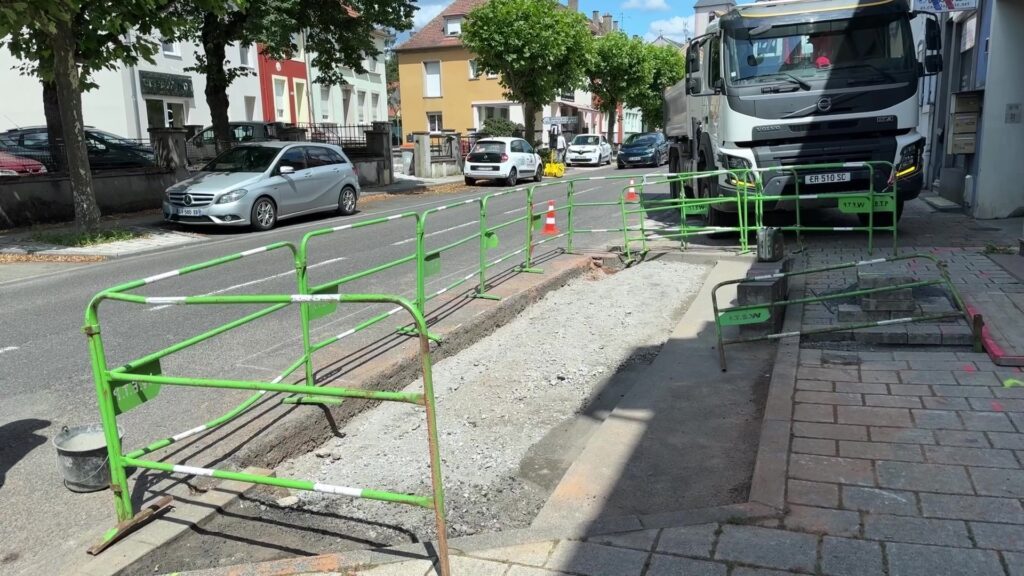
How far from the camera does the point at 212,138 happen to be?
76.9 feet

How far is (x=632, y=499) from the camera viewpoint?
3.82 metres

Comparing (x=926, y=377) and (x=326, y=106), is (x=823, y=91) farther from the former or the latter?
(x=326, y=106)

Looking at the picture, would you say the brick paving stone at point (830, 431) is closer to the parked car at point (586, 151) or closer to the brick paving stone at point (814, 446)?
the brick paving stone at point (814, 446)

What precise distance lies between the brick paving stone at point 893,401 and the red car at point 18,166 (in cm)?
1725

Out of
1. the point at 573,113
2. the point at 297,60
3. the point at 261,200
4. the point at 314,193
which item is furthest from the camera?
the point at 573,113

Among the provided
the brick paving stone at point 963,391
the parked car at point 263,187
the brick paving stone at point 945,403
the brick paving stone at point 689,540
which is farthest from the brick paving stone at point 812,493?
the parked car at point 263,187

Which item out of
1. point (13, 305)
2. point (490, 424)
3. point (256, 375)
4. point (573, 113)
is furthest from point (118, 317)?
point (573, 113)

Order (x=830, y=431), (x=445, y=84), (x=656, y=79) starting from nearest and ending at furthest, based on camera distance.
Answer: (x=830, y=431) < (x=445, y=84) < (x=656, y=79)

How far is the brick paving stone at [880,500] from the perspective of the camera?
3.35 meters

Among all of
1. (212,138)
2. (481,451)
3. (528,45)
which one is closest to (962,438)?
(481,451)

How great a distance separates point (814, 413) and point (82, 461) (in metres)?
4.04

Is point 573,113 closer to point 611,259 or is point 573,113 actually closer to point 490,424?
point 611,259

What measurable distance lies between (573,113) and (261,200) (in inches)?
2035

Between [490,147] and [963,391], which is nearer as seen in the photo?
[963,391]
